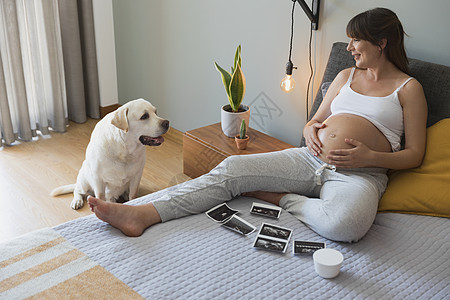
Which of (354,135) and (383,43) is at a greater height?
(383,43)

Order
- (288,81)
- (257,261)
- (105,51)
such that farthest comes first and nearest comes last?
(105,51)
(288,81)
(257,261)

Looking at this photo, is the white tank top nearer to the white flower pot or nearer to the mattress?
the mattress

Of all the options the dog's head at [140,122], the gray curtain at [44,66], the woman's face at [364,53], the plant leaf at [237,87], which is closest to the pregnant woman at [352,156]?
the woman's face at [364,53]

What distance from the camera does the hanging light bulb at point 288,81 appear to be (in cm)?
243

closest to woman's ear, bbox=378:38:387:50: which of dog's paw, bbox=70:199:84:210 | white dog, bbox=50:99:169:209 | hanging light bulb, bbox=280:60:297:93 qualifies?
hanging light bulb, bbox=280:60:297:93

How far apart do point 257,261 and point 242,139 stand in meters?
1.01

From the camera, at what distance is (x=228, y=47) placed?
2873 mm

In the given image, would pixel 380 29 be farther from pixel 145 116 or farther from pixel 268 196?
pixel 145 116

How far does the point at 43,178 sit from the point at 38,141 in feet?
2.03

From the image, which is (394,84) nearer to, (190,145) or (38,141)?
(190,145)

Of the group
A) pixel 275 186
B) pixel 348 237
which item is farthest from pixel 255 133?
pixel 348 237

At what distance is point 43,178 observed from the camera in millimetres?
2824

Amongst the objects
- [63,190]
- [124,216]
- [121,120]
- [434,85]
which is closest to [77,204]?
[63,190]

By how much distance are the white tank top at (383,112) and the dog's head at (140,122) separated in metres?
0.88
